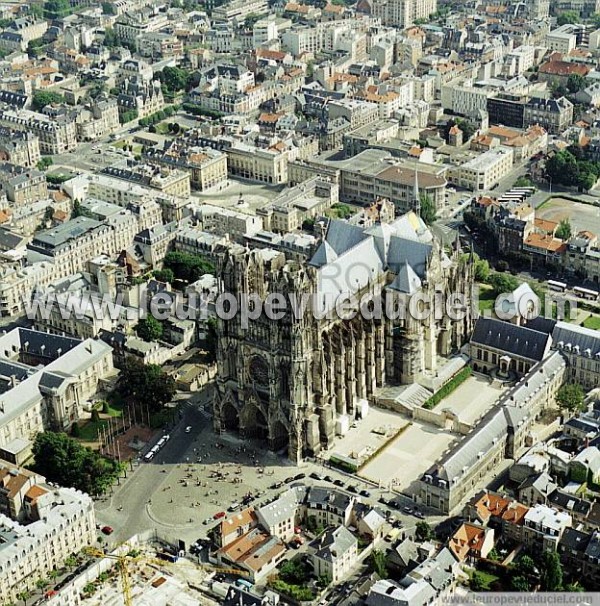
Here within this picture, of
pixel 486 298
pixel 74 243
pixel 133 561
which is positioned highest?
pixel 74 243

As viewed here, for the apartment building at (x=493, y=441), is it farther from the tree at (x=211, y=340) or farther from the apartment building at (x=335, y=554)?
the tree at (x=211, y=340)

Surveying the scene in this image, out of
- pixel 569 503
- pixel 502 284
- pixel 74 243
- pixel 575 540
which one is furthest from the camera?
pixel 74 243

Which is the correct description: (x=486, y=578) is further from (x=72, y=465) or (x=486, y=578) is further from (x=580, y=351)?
(x=72, y=465)

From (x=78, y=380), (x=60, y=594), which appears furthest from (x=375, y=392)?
(x=60, y=594)

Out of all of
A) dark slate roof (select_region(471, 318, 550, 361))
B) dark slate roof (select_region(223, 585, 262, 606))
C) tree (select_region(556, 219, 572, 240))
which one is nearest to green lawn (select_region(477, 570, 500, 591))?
dark slate roof (select_region(223, 585, 262, 606))

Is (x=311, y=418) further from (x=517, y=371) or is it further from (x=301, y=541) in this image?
(x=517, y=371)

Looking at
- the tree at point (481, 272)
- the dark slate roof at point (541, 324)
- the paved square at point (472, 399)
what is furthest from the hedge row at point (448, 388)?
the tree at point (481, 272)

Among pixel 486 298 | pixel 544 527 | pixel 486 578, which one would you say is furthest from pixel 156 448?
pixel 486 298
